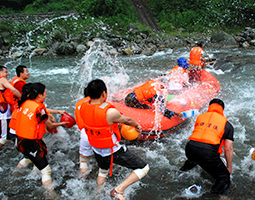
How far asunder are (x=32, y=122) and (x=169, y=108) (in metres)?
3.02

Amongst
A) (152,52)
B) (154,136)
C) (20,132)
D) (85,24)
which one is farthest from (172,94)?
(85,24)

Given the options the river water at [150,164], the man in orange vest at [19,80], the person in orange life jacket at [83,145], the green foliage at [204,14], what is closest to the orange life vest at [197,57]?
the river water at [150,164]

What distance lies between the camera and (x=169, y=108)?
479 cm

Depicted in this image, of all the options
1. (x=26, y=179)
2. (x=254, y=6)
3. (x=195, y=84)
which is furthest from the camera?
(x=254, y=6)

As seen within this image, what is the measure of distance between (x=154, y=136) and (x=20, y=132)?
8.74ft

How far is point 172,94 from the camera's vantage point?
5.26m

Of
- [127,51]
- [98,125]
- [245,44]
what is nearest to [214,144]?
[98,125]

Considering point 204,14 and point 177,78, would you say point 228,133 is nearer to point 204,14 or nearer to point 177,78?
point 177,78

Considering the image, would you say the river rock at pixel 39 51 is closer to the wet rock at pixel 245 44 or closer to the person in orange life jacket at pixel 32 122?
the person in orange life jacket at pixel 32 122

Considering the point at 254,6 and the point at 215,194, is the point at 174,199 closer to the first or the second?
the point at 215,194

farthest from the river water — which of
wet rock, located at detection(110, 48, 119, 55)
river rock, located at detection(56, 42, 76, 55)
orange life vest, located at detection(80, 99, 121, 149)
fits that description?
river rock, located at detection(56, 42, 76, 55)

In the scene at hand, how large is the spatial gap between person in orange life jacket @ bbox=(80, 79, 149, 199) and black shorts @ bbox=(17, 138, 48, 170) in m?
0.92

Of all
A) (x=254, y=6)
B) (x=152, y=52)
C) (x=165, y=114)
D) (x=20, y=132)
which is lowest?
(x=152, y=52)

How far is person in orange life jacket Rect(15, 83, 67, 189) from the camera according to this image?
9.63ft
